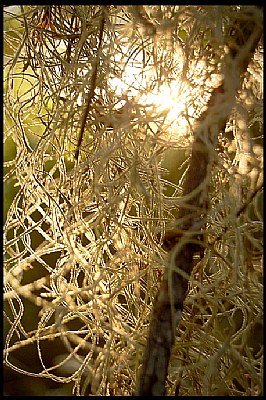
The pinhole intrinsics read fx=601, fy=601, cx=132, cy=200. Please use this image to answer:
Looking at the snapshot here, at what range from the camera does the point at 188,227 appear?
457 millimetres

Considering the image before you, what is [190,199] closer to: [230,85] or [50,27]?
[230,85]

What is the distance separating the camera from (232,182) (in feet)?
1.41

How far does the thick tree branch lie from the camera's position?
0.42 meters

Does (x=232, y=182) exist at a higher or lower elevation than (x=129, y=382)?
higher

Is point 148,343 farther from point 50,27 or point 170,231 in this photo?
point 50,27

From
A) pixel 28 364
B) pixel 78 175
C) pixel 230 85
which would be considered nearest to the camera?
pixel 230 85

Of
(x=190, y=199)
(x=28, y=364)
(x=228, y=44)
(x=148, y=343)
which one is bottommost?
(x=28, y=364)

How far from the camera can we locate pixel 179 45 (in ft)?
1.53

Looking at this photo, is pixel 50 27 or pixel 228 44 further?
pixel 50 27

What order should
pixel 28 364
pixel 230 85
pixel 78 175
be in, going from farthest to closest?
pixel 28 364 → pixel 78 175 → pixel 230 85

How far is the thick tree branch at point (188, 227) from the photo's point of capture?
0.42 metres

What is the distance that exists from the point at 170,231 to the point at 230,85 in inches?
4.9

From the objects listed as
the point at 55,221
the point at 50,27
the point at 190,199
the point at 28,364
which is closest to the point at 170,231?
the point at 190,199

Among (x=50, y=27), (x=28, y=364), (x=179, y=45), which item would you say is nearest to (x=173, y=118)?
(x=179, y=45)
